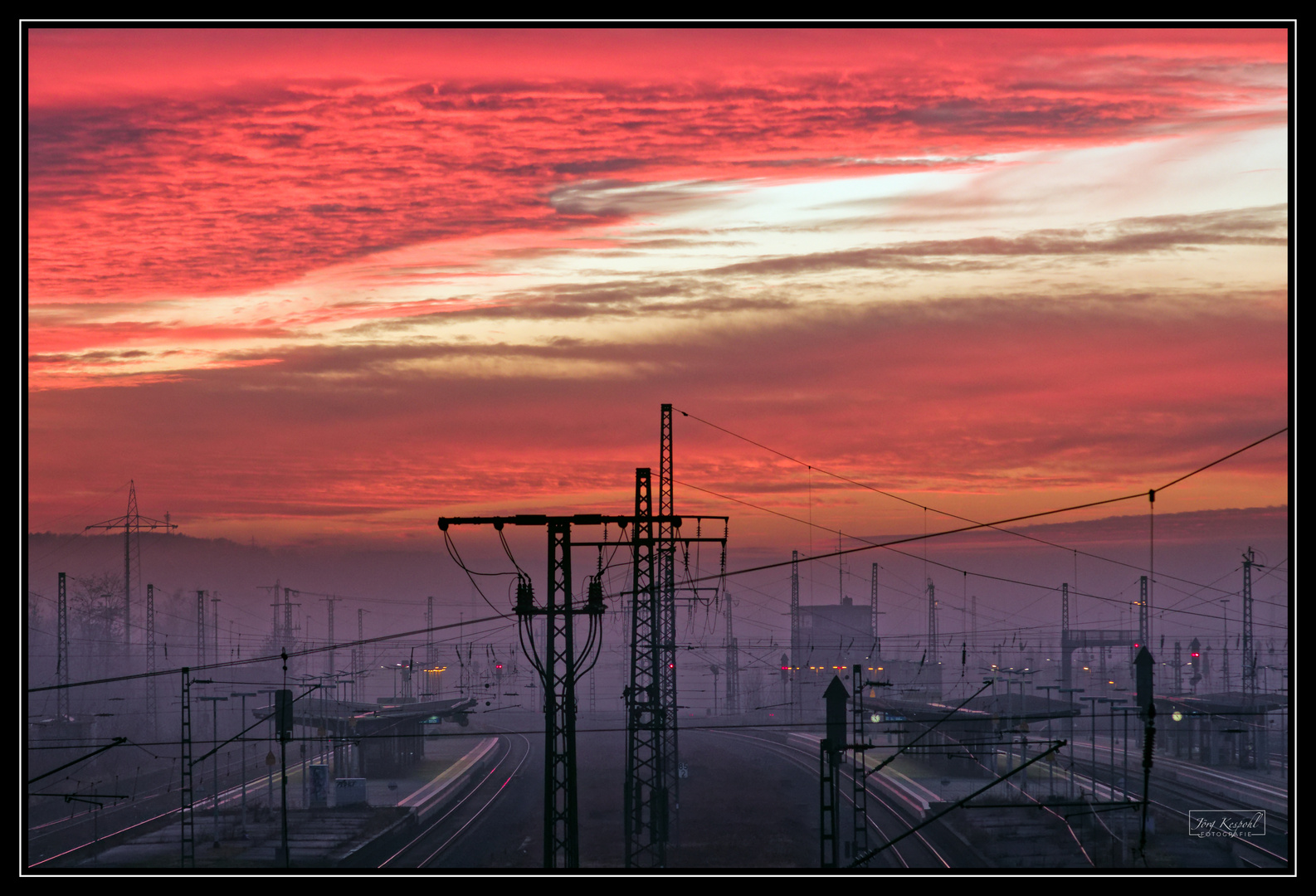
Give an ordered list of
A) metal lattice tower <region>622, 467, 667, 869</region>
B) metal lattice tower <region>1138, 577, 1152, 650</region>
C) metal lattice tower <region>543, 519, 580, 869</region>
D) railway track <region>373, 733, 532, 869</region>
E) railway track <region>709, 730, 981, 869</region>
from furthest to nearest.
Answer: metal lattice tower <region>1138, 577, 1152, 650</region>
railway track <region>373, 733, 532, 869</region>
railway track <region>709, 730, 981, 869</region>
metal lattice tower <region>622, 467, 667, 869</region>
metal lattice tower <region>543, 519, 580, 869</region>

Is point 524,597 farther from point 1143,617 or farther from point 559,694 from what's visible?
point 1143,617

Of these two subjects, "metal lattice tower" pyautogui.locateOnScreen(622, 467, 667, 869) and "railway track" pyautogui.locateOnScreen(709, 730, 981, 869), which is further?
"railway track" pyautogui.locateOnScreen(709, 730, 981, 869)

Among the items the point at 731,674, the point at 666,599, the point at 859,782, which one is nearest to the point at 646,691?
the point at 666,599

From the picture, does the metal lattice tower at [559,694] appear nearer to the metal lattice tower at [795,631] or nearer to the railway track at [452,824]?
the railway track at [452,824]

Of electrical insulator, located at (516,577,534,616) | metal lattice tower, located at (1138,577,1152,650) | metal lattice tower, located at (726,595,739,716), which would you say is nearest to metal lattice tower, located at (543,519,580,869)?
electrical insulator, located at (516,577,534,616)

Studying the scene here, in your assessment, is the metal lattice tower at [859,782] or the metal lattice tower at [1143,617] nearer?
the metal lattice tower at [859,782]

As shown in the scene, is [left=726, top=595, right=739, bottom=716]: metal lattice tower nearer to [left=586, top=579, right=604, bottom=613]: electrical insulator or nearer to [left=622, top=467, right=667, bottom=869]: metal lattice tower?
[left=622, top=467, right=667, bottom=869]: metal lattice tower

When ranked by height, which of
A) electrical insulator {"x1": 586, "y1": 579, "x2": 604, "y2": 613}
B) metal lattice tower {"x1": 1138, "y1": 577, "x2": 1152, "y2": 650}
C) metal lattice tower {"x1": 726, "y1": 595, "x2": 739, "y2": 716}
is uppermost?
electrical insulator {"x1": 586, "y1": 579, "x2": 604, "y2": 613}

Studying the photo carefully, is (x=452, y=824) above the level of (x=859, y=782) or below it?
below

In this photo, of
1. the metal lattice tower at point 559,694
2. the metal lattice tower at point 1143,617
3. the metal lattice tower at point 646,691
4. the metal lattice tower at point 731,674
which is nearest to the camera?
the metal lattice tower at point 559,694

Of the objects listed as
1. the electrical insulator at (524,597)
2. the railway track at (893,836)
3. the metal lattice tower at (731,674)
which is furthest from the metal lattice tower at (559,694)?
the metal lattice tower at (731,674)
